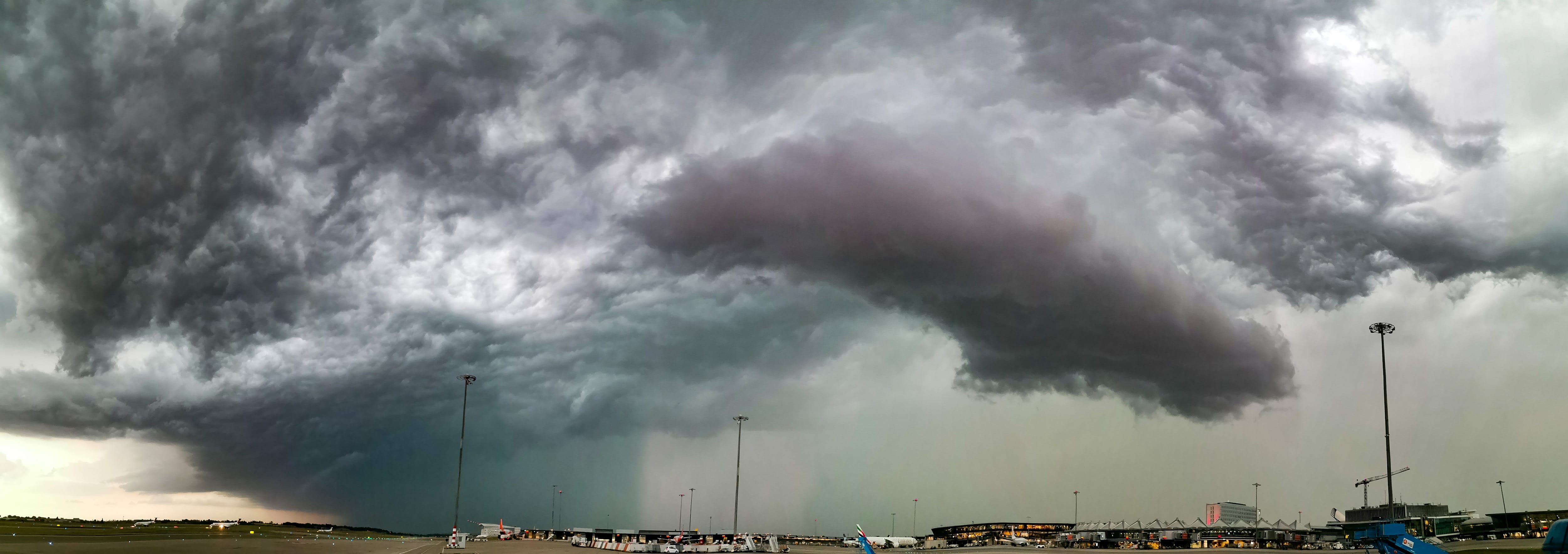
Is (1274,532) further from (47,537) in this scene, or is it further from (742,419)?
(47,537)

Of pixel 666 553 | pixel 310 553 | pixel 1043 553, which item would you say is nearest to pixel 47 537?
pixel 310 553

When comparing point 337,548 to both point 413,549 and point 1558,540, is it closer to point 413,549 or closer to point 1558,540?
point 413,549

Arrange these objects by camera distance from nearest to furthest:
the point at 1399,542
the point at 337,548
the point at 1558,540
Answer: the point at 1558,540
the point at 1399,542
the point at 337,548

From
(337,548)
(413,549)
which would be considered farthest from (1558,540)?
(413,549)

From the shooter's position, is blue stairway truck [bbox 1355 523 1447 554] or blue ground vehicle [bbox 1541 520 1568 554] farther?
blue stairway truck [bbox 1355 523 1447 554]

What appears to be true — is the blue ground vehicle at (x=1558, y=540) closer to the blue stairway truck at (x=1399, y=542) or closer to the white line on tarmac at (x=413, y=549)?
the blue stairway truck at (x=1399, y=542)

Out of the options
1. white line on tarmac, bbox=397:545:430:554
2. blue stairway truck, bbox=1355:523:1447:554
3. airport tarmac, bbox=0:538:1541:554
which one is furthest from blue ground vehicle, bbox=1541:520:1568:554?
white line on tarmac, bbox=397:545:430:554

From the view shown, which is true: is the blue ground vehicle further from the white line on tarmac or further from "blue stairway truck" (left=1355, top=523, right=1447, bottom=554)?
the white line on tarmac

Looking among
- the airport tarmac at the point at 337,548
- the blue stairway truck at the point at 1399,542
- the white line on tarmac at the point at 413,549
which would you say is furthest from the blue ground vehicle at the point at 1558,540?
the white line on tarmac at the point at 413,549

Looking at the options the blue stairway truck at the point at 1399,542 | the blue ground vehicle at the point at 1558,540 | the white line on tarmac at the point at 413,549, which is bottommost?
the white line on tarmac at the point at 413,549
